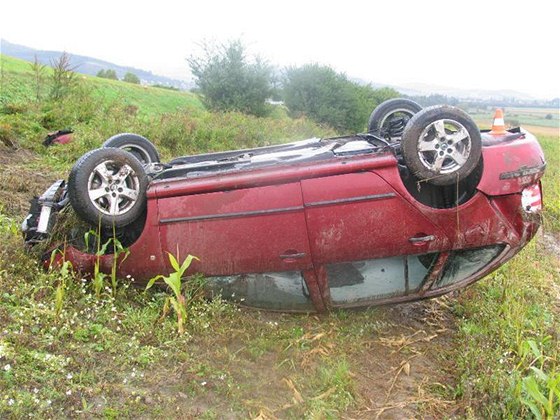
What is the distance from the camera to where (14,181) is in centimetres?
612

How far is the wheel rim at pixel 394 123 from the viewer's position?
4.93m

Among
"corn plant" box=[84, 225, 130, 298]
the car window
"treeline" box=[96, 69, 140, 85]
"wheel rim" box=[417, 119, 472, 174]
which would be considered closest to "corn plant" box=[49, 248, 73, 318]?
"corn plant" box=[84, 225, 130, 298]

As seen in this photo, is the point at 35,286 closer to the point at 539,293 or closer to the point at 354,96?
the point at 539,293

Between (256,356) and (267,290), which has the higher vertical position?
(267,290)

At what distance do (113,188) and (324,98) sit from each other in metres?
19.8

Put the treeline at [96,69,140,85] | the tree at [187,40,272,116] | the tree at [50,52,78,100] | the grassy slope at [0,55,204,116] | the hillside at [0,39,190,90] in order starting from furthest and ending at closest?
the treeline at [96,69,140,85]
the tree at [187,40,272,116]
the hillside at [0,39,190,90]
the grassy slope at [0,55,204,116]
the tree at [50,52,78,100]

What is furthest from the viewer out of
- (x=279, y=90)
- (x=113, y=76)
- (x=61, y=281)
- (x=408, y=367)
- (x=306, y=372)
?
(x=113, y=76)

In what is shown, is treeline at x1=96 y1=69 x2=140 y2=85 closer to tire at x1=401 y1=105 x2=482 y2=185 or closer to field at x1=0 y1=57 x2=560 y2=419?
field at x1=0 y1=57 x2=560 y2=419

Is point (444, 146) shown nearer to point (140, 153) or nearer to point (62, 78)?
point (140, 153)

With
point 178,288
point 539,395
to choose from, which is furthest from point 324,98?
point 539,395

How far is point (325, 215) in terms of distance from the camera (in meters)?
3.50

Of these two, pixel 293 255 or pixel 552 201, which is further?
pixel 552 201

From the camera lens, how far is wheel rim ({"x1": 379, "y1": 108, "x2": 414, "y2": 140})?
493 centimetres

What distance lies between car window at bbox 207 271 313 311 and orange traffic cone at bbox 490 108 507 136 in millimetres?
1879
